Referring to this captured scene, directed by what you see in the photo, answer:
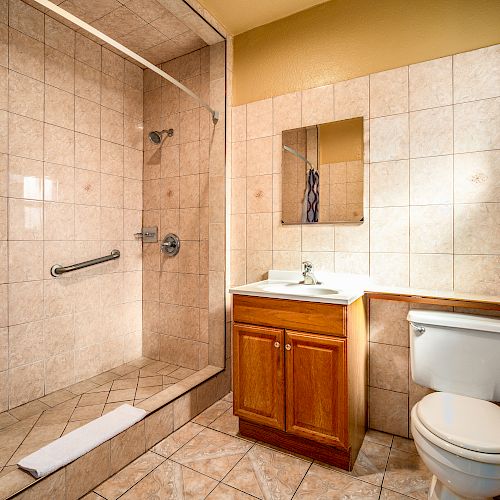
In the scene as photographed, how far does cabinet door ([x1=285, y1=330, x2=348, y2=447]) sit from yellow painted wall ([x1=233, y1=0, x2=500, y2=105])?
156 centimetres

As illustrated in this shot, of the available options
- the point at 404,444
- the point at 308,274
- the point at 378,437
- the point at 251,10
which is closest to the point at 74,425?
the point at 308,274

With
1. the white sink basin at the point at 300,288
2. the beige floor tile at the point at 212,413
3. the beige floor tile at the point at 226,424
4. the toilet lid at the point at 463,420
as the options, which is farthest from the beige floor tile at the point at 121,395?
the toilet lid at the point at 463,420

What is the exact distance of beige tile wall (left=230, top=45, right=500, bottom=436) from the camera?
1.63 m

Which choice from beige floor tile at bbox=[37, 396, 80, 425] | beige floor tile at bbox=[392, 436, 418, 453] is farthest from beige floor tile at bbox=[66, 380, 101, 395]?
beige floor tile at bbox=[392, 436, 418, 453]

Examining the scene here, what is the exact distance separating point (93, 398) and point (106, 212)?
133 cm

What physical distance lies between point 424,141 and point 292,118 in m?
0.81

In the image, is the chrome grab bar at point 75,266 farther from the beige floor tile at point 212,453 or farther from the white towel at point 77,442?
the beige floor tile at point 212,453

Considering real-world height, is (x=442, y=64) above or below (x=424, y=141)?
above

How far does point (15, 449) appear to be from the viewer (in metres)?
1.56

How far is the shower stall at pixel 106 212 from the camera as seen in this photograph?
6.62ft

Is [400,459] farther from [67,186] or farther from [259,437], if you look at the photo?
[67,186]

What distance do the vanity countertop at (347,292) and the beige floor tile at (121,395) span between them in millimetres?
1017

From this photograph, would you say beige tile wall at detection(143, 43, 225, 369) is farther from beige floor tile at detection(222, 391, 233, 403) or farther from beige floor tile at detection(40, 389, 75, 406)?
beige floor tile at detection(40, 389, 75, 406)

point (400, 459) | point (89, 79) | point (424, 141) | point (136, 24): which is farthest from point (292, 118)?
point (400, 459)
